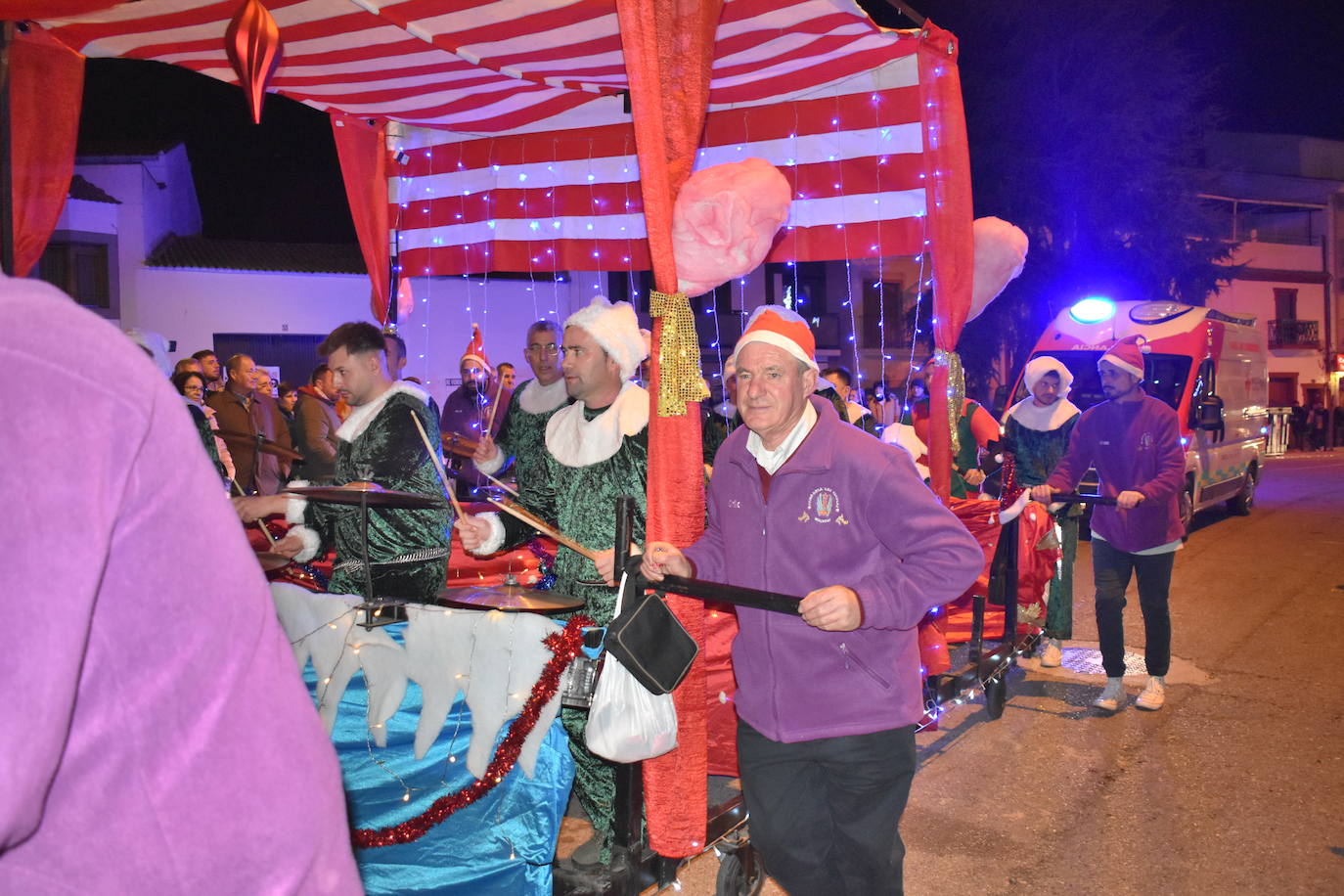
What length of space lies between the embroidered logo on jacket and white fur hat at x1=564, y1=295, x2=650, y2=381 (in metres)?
1.83

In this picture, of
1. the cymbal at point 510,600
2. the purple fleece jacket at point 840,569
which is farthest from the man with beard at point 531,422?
the purple fleece jacket at point 840,569

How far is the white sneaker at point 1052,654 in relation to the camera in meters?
8.08

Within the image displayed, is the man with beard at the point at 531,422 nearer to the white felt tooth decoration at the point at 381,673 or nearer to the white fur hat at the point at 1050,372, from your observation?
the white felt tooth decoration at the point at 381,673

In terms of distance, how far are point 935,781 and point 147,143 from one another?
28882 millimetres

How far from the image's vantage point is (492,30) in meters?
5.98

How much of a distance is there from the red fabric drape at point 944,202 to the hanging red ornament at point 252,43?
3559mm

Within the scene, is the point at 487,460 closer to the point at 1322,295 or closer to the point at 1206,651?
the point at 1206,651

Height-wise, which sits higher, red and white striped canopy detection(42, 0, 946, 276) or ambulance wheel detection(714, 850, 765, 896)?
red and white striped canopy detection(42, 0, 946, 276)

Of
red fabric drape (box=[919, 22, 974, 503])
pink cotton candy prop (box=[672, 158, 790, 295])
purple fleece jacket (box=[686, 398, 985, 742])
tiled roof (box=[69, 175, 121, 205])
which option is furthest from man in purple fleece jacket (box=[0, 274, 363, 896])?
tiled roof (box=[69, 175, 121, 205])

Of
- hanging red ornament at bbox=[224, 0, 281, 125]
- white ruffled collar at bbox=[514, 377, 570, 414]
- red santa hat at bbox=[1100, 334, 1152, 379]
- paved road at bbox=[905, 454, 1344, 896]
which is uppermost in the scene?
hanging red ornament at bbox=[224, 0, 281, 125]

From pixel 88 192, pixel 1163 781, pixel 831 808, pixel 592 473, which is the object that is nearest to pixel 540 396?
pixel 592 473

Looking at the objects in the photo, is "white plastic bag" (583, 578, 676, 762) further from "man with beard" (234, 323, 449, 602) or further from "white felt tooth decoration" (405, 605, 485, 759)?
"man with beard" (234, 323, 449, 602)

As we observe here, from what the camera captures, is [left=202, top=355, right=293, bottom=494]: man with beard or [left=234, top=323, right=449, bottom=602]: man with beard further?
[left=202, top=355, right=293, bottom=494]: man with beard

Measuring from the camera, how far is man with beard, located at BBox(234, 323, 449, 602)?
4785 mm
